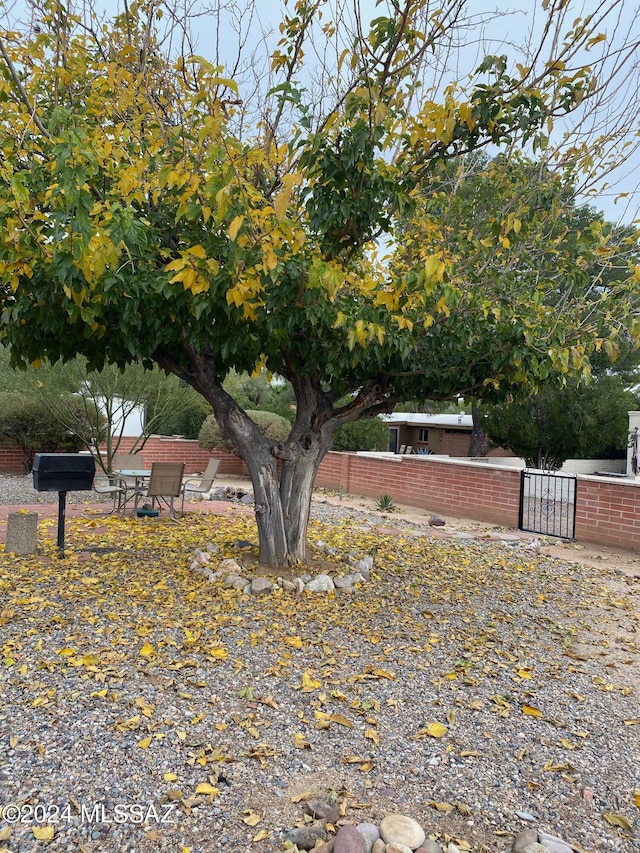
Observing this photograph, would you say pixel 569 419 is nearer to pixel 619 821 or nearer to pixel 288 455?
pixel 288 455

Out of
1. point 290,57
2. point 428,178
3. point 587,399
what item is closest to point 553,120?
point 428,178

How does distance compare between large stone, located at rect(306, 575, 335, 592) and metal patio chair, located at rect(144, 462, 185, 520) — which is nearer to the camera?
large stone, located at rect(306, 575, 335, 592)

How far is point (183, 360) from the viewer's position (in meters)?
5.42

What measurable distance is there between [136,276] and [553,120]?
3.40m

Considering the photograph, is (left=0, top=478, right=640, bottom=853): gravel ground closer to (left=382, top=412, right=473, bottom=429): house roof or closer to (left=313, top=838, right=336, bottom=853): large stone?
(left=313, top=838, right=336, bottom=853): large stone

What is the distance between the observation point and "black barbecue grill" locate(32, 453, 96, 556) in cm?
601

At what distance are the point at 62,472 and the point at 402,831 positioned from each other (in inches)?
189

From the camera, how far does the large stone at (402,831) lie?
7.30 feet

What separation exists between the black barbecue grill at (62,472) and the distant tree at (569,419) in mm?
11624

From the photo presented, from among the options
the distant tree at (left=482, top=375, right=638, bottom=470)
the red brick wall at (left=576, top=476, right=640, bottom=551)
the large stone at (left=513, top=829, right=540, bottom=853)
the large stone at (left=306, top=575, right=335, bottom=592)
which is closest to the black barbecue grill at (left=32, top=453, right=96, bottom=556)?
the large stone at (left=306, top=575, right=335, bottom=592)

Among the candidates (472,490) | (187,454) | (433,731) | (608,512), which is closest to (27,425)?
(187,454)

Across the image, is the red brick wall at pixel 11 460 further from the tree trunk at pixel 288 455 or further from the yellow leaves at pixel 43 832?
the yellow leaves at pixel 43 832

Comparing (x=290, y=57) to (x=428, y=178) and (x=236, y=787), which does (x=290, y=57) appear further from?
(x=236, y=787)

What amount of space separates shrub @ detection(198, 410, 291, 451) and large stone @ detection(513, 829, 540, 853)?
1267cm
